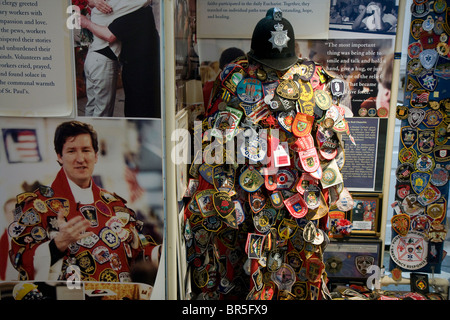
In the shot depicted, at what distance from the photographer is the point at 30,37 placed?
1.61 metres

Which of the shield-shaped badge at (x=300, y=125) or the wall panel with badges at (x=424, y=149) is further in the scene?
the wall panel with badges at (x=424, y=149)

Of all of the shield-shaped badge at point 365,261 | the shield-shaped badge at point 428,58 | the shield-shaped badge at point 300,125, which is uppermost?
the shield-shaped badge at point 428,58

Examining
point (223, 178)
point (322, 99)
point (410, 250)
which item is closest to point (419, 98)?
point (322, 99)

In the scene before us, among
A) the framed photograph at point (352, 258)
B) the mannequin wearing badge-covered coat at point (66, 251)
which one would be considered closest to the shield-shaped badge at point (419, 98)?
the framed photograph at point (352, 258)

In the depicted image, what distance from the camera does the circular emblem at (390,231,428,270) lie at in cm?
255

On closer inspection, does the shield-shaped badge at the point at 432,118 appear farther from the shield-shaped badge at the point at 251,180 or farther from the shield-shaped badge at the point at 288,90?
the shield-shaped badge at the point at 251,180

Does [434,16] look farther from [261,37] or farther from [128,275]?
[128,275]

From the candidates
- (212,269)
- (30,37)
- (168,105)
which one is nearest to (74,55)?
(30,37)

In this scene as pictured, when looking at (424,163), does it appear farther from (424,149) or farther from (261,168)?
(261,168)

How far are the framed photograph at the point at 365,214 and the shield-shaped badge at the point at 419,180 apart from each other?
0.20 metres

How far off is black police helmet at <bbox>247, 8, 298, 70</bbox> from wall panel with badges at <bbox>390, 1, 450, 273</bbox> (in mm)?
852

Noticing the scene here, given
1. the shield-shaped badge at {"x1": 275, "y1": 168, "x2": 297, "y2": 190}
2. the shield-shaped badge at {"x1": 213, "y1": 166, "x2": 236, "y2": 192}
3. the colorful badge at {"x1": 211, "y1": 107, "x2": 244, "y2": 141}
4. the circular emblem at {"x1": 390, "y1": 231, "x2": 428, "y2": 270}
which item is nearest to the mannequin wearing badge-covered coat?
the shield-shaped badge at {"x1": 213, "y1": 166, "x2": 236, "y2": 192}

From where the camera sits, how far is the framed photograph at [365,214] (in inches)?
99.1
